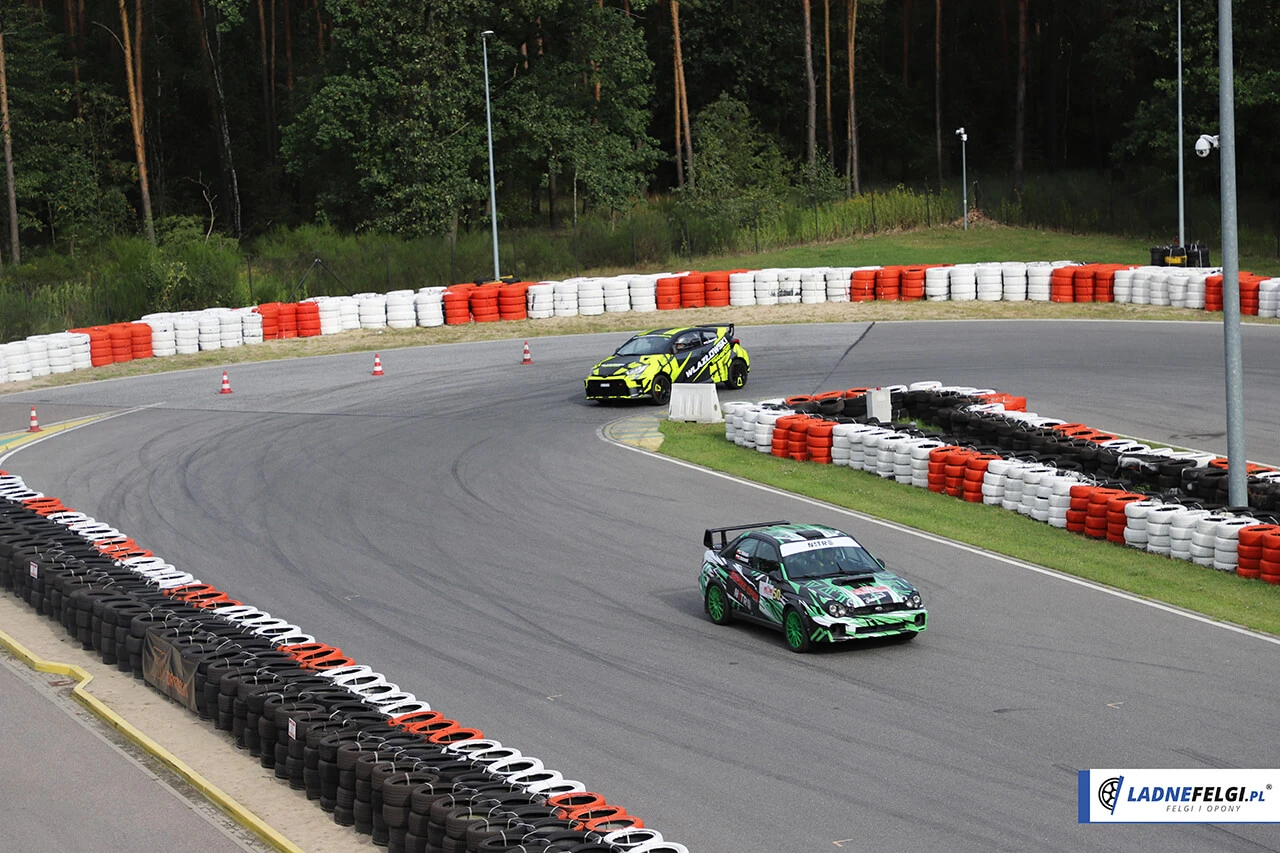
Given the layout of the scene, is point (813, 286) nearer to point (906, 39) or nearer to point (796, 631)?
point (796, 631)

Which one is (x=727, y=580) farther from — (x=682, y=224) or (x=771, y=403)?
(x=682, y=224)

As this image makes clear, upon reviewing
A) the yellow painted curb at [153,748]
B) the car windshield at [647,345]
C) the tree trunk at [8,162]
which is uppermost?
the tree trunk at [8,162]

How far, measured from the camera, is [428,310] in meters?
45.5

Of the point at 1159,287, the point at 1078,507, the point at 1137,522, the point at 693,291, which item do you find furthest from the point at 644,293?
the point at 1137,522

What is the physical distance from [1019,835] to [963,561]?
9.13m

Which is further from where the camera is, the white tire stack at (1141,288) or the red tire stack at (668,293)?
the red tire stack at (668,293)

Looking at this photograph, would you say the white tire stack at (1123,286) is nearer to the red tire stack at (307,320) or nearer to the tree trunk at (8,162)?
the red tire stack at (307,320)

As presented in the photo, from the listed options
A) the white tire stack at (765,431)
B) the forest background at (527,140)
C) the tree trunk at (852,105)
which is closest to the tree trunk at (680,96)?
the forest background at (527,140)

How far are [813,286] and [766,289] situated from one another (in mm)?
1464

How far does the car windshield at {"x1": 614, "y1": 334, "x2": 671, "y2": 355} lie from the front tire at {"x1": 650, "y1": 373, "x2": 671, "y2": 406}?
64 cm

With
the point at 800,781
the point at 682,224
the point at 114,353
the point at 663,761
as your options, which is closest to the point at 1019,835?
the point at 800,781

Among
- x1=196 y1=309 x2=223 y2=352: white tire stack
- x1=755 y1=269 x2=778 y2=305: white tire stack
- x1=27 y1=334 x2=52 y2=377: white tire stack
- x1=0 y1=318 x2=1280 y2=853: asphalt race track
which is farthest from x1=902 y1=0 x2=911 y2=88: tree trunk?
x1=27 y1=334 x2=52 y2=377: white tire stack

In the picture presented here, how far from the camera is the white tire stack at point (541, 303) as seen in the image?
46031 mm

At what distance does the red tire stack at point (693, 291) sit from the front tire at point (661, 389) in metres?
13.1
